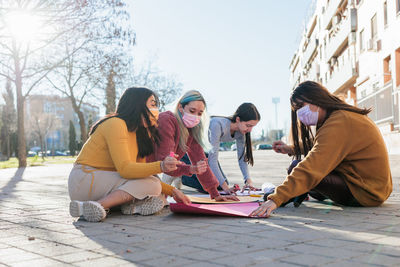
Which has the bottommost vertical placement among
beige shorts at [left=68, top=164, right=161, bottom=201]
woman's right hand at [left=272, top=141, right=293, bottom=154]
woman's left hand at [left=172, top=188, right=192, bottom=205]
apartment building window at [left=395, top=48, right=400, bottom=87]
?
woman's left hand at [left=172, top=188, right=192, bottom=205]

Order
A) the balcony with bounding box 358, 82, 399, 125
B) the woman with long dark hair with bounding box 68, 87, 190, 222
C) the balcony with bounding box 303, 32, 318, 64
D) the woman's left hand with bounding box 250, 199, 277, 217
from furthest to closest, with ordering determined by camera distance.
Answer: the balcony with bounding box 303, 32, 318, 64, the balcony with bounding box 358, 82, 399, 125, the woman with long dark hair with bounding box 68, 87, 190, 222, the woman's left hand with bounding box 250, 199, 277, 217

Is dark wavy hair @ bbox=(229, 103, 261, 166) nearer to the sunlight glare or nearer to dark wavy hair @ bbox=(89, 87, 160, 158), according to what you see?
dark wavy hair @ bbox=(89, 87, 160, 158)

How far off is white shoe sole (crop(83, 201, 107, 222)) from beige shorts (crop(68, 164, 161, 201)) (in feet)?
0.80

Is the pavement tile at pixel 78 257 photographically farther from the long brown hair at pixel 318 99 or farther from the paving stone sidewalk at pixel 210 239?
the long brown hair at pixel 318 99

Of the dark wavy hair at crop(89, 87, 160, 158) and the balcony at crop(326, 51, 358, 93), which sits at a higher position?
the balcony at crop(326, 51, 358, 93)

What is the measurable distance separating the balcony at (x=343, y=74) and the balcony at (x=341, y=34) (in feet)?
2.47

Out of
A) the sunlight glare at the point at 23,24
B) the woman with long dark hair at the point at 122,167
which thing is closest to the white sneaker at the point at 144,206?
the woman with long dark hair at the point at 122,167

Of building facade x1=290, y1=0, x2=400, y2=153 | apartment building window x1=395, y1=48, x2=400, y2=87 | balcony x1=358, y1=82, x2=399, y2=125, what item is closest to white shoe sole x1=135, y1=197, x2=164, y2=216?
building facade x1=290, y1=0, x2=400, y2=153

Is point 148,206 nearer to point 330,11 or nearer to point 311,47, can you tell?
point 330,11

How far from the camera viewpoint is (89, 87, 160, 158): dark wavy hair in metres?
3.92

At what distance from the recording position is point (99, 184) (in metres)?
3.84

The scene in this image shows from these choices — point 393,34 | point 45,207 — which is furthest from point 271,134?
point 45,207

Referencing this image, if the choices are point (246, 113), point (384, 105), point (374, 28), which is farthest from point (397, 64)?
point (246, 113)

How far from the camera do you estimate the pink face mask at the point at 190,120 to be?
4.68 metres
